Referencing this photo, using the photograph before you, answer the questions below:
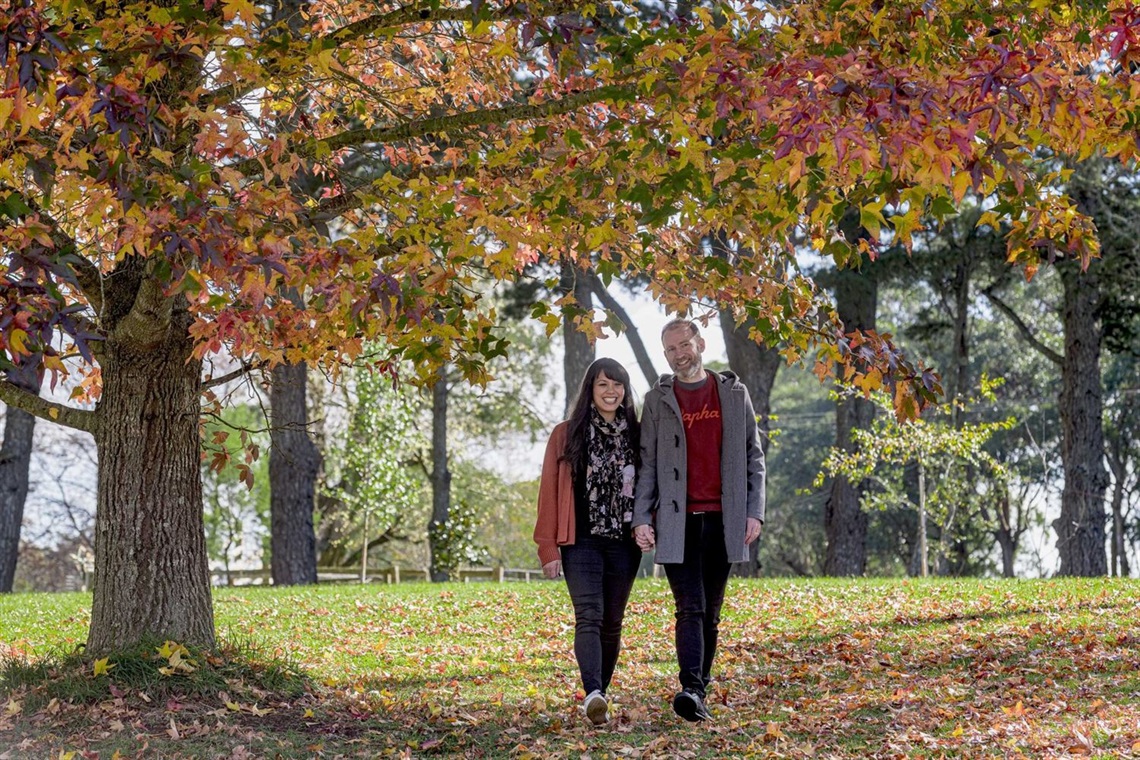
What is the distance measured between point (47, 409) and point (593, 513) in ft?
10.8

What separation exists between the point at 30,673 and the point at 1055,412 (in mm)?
29786

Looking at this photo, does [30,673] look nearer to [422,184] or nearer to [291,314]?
[291,314]

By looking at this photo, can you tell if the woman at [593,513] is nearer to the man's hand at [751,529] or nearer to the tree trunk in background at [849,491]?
the man's hand at [751,529]

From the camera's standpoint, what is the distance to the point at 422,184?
17.8ft

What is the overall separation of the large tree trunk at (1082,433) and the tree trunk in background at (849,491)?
2.90m

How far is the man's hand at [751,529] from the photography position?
18.8 feet

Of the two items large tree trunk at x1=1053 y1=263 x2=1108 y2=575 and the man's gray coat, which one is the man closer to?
the man's gray coat

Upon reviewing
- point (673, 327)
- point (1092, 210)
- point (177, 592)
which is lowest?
point (177, 592)

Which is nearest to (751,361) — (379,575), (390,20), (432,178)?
(379,575)

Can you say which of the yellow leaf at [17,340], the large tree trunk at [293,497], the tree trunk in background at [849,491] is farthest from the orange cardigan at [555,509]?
the tree trunk in background at [849,491]

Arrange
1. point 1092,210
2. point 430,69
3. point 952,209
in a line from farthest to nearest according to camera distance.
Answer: point 1092,210
point 430,69
point 952,209

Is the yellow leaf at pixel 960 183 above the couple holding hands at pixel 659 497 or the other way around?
above

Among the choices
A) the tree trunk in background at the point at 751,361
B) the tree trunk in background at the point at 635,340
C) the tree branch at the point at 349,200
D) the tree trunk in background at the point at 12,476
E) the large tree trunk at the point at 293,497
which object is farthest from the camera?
the tree trunk in background at the point at 635,340

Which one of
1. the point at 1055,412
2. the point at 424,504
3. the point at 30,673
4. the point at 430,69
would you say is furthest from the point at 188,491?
the point at 1055,412
